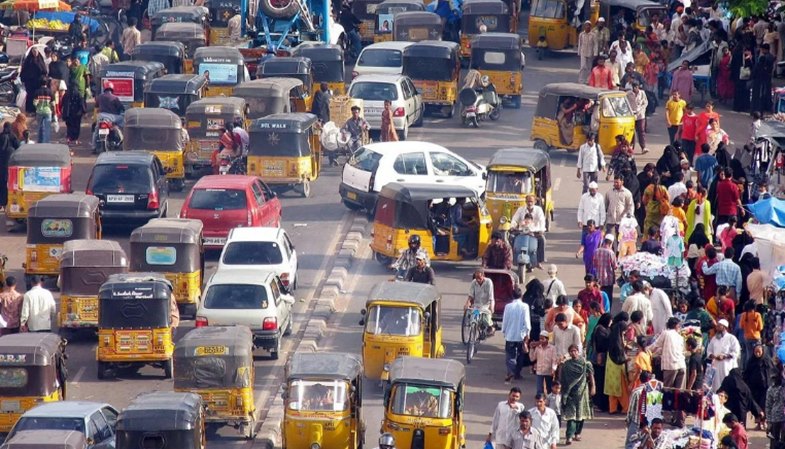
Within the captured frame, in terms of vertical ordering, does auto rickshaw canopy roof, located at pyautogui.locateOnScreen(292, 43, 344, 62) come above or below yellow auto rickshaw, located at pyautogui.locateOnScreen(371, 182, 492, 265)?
above

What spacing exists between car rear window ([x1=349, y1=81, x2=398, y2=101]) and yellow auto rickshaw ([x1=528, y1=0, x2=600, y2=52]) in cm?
1034

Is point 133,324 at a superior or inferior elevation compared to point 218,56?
inferior

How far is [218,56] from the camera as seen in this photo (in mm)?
47375

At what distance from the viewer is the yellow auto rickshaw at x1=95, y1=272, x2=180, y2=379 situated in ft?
98.4

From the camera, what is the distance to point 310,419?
26.4 m

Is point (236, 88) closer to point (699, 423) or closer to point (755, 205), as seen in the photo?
point (755, 205)

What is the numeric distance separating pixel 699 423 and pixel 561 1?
29350 mm

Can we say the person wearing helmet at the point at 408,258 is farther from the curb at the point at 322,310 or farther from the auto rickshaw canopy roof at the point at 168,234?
the auto rickshaw canopy roof at the point at 168,234

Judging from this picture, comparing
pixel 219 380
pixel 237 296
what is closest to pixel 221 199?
pixel 237 296

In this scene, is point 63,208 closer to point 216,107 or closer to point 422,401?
point 216,107

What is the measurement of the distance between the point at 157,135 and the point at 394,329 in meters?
12.4

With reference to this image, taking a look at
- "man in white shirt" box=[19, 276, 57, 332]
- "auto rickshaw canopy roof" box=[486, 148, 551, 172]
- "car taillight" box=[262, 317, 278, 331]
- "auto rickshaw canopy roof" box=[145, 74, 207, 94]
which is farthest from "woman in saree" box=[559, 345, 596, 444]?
"auto rickshaw canopy roof" box=[145, 74, 207, 94]

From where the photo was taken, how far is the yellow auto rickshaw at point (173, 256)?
3275cm

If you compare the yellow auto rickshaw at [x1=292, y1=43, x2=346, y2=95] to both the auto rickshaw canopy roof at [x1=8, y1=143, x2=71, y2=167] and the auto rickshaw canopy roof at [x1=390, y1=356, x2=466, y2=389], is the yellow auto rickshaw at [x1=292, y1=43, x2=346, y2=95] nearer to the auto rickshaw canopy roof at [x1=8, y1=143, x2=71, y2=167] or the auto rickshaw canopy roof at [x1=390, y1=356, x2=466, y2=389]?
the auto rickshaw canopy roof at [x1=8, y1=143, x2=71, y2=167]
